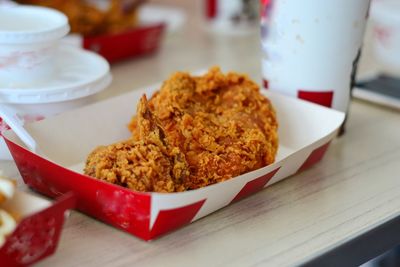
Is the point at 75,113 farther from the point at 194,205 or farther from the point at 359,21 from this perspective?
the point at 359,21

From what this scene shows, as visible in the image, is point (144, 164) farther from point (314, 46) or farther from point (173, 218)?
point (314, 46)

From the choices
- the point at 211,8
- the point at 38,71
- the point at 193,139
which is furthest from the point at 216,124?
the point at 211,8

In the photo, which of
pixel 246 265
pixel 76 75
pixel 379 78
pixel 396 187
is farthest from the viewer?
pixel 379 78

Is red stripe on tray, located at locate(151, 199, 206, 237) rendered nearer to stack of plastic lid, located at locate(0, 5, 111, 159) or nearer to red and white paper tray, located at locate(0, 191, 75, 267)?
red and white paper tray, located at locate(0, 191, 75, 267)

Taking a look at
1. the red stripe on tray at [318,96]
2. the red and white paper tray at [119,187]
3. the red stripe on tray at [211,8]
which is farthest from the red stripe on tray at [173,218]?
the red stripe on tray at [211,8]

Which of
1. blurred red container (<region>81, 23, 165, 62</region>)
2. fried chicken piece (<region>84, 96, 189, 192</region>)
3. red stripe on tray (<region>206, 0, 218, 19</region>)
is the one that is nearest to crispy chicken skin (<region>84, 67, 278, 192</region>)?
fried chicken piece (<region>84, 96, 189, 192</region>)

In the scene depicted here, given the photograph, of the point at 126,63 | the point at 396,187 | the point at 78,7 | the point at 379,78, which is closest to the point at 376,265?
the point at 379,78

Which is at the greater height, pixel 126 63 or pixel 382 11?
pixel 382 11
